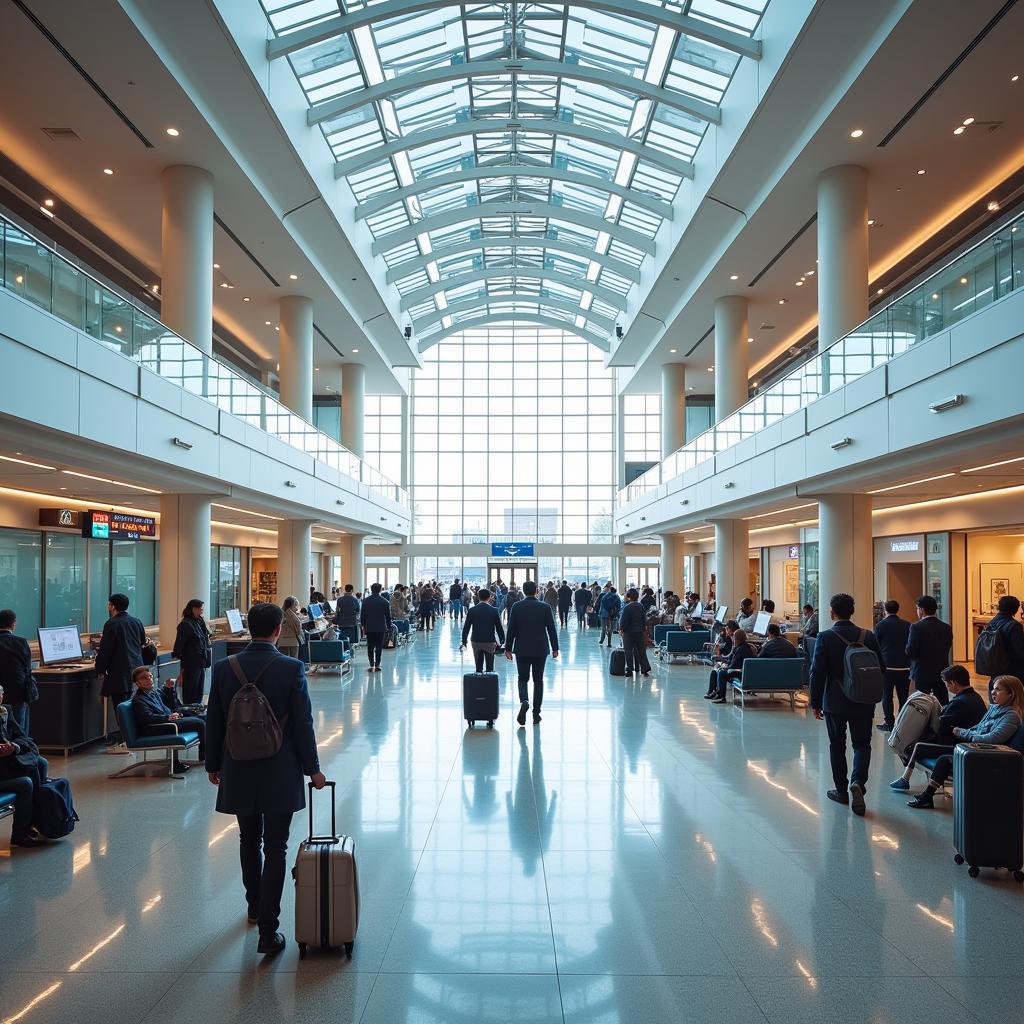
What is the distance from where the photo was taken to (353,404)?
105 feet

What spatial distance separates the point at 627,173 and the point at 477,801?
19.0 meters

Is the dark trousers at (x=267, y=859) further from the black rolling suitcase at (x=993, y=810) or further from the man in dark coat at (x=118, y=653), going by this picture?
the man in dark coat at (x=118, y=653)

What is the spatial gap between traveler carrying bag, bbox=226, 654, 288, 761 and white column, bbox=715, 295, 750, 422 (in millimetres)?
20267

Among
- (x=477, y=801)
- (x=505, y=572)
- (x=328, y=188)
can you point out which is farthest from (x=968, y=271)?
(x=505, y=572)

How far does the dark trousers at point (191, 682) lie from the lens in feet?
35.7

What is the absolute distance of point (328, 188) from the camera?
17.6 metres

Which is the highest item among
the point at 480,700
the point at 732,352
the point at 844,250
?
the point at 732,352

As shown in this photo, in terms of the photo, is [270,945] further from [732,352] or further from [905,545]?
[732,352]

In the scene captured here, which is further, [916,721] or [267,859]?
[916,721]

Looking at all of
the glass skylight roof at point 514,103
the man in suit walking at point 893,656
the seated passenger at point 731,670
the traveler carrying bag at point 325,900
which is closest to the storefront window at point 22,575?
the glass skylight roof at point 514,103

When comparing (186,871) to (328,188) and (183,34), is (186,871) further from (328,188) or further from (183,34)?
(328,188)

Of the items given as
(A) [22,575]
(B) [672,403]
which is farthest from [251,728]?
(B) [672,403]

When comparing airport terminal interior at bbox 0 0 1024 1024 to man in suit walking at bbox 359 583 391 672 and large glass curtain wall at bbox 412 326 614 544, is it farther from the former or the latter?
large glass curtain wall at bbox 412 326 614 544

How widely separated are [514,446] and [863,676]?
4159 centimetres
